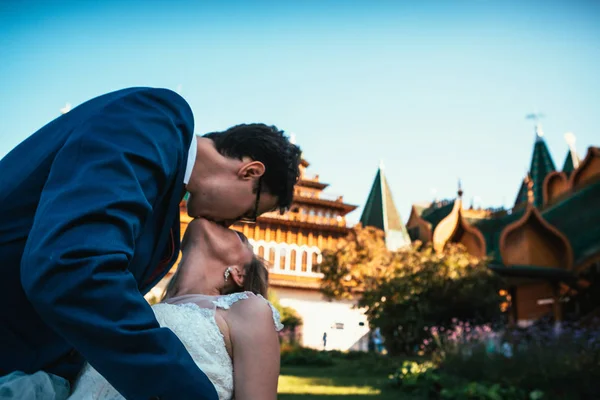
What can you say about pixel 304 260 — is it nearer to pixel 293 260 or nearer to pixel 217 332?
pixel 293 260

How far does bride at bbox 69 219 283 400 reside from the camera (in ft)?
5.08

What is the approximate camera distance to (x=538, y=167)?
4000 cm

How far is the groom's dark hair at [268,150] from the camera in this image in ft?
5.57

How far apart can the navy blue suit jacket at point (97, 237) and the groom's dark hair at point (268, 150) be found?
0.28 m

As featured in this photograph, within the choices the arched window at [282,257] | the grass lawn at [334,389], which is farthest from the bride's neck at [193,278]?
the arched window at [282,257]

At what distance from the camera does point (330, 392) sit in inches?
386

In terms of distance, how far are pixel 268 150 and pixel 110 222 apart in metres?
0.80

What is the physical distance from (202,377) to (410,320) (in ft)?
55.7

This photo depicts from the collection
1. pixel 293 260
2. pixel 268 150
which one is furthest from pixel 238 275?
pixel 293 260

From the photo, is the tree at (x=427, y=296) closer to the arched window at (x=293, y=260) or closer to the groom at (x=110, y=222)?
the groom at (x=110, y=222)

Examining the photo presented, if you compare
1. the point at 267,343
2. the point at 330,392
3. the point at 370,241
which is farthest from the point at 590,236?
the point at 267,343

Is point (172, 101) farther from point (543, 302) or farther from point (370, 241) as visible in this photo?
point (543, 302)

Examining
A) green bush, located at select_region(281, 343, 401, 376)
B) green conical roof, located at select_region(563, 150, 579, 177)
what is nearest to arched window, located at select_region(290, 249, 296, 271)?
green bush, located at select_region(281, 343, 401, 376)

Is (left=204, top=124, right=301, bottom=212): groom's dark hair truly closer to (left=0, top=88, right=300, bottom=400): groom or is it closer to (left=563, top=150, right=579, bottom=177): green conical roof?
(left=0, top=88, right=300, bottom=400): groom
